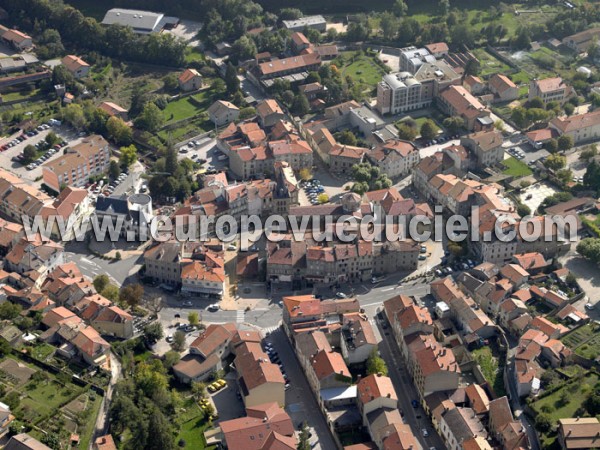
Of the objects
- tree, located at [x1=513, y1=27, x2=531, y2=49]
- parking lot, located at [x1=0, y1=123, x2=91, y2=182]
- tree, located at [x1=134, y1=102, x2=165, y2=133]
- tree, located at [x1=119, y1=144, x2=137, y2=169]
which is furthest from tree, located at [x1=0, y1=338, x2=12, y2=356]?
tree, located at [x1=513, y1=27, x2=531, y2=49]

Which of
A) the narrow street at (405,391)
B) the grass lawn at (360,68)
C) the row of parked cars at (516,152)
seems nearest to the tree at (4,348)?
the narrow street at (405,391)

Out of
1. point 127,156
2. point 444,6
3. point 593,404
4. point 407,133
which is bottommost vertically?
point 593,404

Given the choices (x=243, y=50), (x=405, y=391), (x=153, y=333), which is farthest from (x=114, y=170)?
(x=405, y=391)

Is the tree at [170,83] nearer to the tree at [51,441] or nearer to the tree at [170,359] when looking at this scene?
the tree at [170,359]

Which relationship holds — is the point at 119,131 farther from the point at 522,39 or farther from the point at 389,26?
the point at 522,39

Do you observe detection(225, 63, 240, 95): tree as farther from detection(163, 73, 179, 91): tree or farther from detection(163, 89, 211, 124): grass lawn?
Result: detection(163, 73, 179, 91): tree

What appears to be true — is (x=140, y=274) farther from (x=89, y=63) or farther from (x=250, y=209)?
(x=89, y=63)
